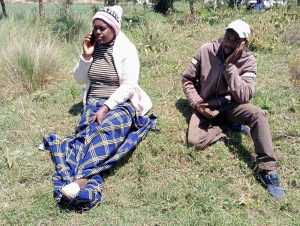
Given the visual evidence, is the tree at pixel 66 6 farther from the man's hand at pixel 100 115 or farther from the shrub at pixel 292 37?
the man's hand at pixel 100 115

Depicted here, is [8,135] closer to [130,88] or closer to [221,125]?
[130,88]

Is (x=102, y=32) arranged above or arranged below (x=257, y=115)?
above

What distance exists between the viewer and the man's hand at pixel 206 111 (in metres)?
3.86


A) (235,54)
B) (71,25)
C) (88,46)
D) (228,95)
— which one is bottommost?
(71,25)

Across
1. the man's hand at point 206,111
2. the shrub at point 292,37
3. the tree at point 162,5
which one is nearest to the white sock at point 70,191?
the man's hand at point 206,111

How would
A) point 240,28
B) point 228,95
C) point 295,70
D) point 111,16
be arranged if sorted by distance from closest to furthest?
1. point 240,28
2. point 111,16
3. point 228,95
4. point 295,70

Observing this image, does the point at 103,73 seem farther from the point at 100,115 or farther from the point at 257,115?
the point at 257,115

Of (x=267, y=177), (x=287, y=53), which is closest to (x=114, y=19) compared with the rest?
(x=267, y=177)

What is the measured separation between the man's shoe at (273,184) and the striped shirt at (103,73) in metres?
1.67

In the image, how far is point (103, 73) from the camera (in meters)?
3.89

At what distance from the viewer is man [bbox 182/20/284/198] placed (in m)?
Answer: 3.40

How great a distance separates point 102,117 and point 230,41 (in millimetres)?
1377

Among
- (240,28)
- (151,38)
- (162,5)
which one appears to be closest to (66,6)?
(151,38)

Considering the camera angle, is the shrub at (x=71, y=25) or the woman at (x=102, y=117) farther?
the shrub at (x=71, y=25)
